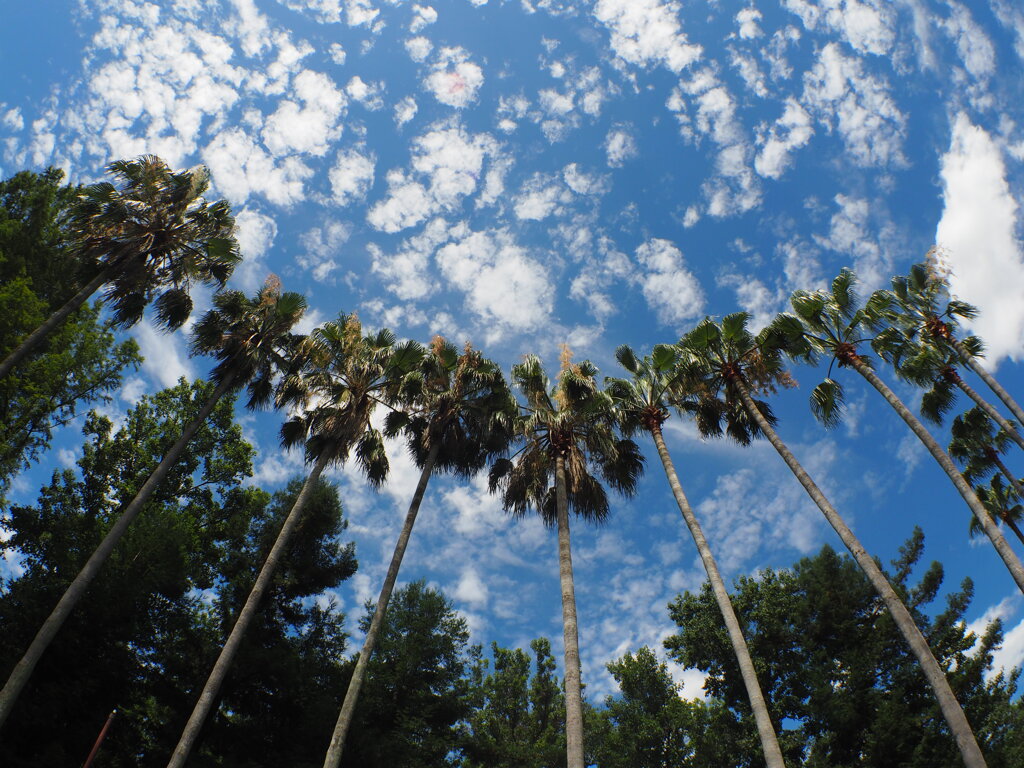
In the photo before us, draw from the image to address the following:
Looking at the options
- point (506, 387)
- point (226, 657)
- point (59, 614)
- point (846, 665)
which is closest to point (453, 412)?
point (506, 387)

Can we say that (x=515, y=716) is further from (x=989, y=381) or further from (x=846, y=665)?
(x=989, y=381)

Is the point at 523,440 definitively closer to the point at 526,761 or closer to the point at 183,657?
the point at 183,657

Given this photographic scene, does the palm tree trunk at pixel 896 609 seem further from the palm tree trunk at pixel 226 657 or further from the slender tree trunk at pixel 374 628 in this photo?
the palm tree trunk at pixel 226 657

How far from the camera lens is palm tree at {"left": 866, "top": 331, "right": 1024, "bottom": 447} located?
1988 centimetres

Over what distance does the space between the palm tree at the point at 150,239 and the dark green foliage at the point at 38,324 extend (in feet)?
6.83

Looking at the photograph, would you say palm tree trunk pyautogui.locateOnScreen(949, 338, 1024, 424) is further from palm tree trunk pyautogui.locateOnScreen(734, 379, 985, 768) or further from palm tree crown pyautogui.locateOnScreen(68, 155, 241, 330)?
palm tree crown pyautogui.locateOnScreen(68, 155, 241, 330)

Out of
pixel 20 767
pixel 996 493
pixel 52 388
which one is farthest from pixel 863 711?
pixel 52 388

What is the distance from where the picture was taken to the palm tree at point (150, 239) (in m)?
18.5

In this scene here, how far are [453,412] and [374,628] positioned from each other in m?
6.70

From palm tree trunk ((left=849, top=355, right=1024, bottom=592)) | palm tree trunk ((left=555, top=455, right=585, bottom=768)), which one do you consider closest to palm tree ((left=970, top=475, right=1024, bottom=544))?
palm tree trunk ((left=849, top=355, right=1024, bottom=592))

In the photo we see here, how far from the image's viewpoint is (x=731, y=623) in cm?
1412

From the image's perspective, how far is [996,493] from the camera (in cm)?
2228

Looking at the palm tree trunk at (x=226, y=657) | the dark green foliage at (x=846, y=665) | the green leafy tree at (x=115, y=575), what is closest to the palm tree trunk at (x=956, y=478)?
the dark green foliage at (x=846, y=665)

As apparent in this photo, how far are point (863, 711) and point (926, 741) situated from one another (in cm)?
332
